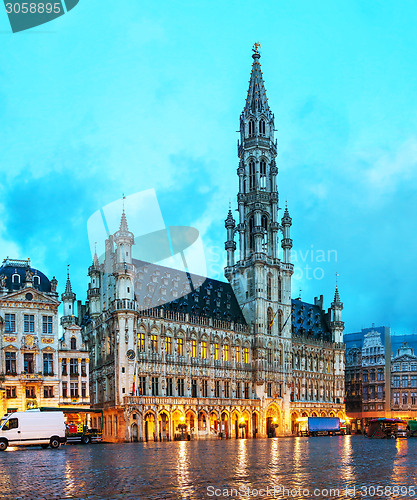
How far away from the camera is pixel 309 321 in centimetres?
11656

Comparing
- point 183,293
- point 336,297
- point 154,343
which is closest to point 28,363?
point 154,343

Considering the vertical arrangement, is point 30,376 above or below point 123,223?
below

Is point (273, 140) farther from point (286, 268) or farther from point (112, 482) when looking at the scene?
point (112, 482)

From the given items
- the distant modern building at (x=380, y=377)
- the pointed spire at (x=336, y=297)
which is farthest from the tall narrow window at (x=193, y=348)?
the distant modern building at (x=380, y=377)

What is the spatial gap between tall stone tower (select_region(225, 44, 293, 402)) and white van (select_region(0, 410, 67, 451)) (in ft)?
175

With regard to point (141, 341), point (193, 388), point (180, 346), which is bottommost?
point (193, 388)

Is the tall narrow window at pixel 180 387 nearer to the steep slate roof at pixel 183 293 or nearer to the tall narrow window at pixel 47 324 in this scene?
the steep slate roof at pixel 183 293

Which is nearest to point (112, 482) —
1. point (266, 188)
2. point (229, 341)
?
point (229, 341)

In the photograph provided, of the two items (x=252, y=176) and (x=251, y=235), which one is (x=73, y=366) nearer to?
(x=251, y=235)

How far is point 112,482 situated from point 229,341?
74.5 metres

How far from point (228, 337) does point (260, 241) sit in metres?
17.3

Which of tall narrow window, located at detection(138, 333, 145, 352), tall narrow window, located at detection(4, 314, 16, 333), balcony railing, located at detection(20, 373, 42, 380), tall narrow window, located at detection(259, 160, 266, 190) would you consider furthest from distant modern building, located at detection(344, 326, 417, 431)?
tall narrow window, located at detection(4, 314, 16, 333)

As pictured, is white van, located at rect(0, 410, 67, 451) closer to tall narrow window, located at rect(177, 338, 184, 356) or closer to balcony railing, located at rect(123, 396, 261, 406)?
balcony railing, located at rect(123, 396, 261, 406)

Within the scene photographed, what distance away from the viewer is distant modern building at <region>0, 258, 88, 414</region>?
68500 mm
